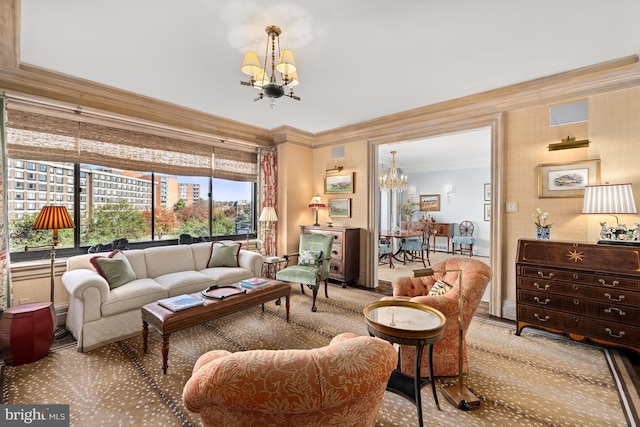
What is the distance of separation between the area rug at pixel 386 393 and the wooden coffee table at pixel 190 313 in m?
0.28

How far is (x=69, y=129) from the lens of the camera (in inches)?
132

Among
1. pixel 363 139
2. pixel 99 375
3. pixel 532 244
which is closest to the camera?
pixel 99 375

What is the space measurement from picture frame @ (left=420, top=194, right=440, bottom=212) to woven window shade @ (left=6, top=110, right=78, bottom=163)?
8.69m

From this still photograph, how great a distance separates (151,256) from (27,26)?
253cm

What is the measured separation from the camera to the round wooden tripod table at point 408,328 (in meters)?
1.69

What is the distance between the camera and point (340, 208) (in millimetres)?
5301

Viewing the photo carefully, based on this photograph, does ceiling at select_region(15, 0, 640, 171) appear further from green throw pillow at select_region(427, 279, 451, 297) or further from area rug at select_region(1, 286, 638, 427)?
area rug at select_region(1, 286, 638, 427)

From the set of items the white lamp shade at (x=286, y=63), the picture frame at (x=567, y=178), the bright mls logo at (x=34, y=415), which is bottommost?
the bright mls logo at (x=34, y=415)

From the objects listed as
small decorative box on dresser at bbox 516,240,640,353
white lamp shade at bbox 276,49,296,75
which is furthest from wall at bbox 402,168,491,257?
white lamp shade at bbox 276,49,296,75

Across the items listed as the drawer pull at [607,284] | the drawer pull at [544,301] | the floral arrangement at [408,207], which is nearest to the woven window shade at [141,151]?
the drawer pull at [544,301]

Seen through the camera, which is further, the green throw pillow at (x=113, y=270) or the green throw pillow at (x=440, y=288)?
the green throw pillow at (x=113, y=270)

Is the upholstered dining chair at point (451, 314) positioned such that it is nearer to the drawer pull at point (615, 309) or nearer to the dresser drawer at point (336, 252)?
the drawer pull at point (615, 309)

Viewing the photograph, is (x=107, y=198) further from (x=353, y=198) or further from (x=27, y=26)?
(x=353, y=198)

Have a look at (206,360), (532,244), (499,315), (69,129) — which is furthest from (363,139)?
(206,360)
